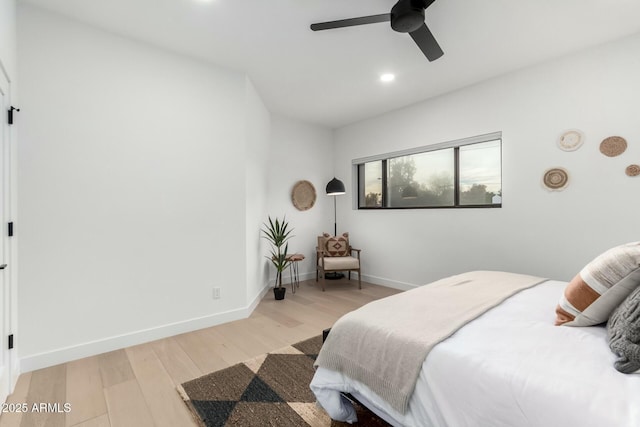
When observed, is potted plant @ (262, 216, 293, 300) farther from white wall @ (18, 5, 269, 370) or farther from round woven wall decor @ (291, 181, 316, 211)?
white wall @ (18, 5, 269, 370)

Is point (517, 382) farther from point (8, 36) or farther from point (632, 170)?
point (8, 36)

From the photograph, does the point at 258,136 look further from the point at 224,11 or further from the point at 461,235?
the point at 461,235

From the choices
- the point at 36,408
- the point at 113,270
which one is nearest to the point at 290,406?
the point at 36,408

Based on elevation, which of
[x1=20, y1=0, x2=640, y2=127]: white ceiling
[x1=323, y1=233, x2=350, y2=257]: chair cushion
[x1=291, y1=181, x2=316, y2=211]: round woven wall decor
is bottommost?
[x1=323, y1=233, x2=350, y2=257]: chair cushion

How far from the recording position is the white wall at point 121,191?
6.88ft

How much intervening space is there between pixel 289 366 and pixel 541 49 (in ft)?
11.5

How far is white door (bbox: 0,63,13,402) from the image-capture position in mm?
1771

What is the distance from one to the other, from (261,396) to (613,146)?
348 centimetres

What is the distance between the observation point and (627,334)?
997 millimetres

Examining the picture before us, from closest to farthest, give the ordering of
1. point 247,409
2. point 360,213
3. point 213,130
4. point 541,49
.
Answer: point 247,409 → point 541,49 → point 213,130 → point 360,213

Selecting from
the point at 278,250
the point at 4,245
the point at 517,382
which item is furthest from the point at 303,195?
the point at 517,382

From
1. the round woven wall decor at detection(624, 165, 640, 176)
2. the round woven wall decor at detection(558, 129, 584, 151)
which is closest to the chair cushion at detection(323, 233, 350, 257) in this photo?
the round woven wall decor at detection(558, 129, 584, 151)

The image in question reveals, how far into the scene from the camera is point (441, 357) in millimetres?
1138

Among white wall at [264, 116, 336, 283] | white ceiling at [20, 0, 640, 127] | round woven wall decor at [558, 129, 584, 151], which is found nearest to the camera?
white ceiling at [20, 0, 640, 127]
